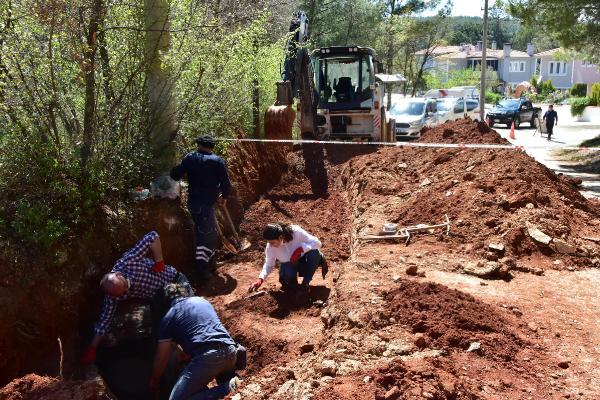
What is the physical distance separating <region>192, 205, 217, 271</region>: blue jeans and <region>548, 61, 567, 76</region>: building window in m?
73.1

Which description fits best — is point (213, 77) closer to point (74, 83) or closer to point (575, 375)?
point (74, 83)

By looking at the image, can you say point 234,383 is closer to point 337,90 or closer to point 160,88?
point 160,88

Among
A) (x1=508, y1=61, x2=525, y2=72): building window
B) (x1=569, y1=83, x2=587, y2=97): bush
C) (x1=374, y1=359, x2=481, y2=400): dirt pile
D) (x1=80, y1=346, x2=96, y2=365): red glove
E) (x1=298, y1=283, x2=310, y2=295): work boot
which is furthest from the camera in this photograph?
(x1=508, y1=61, x2=525, y2=72): building window

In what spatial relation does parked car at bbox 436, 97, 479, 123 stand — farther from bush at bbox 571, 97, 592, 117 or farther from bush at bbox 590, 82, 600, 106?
bush at bbox 590, 82, 600, 106

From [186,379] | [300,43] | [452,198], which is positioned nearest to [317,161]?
[300,43]

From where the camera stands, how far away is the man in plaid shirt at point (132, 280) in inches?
240

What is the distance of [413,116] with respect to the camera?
2378cm

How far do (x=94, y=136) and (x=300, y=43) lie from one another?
790 centimetres

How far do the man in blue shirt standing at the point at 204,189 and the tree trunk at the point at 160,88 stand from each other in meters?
0.69

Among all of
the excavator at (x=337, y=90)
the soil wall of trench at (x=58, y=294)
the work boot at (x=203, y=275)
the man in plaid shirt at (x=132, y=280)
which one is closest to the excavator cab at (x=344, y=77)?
the excavator at (x=337, y=90)

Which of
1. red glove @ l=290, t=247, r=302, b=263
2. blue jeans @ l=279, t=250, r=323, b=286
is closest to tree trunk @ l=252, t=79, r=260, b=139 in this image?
blue jeans @ l=279, t=250, r=323, b=286

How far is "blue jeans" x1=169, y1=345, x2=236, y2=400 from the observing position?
209 inches

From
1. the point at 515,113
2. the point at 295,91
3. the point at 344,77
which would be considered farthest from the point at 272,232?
the point at 515,113

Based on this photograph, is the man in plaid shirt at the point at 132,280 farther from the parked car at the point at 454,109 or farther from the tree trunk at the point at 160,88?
the parked car at the point at 454,109
